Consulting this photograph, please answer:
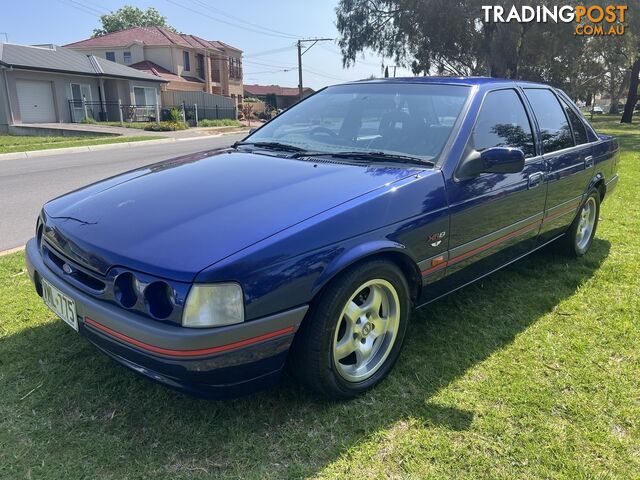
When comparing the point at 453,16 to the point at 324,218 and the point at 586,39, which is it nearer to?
the point at 586,39

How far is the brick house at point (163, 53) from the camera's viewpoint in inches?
1517

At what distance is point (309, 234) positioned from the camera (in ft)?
6.97

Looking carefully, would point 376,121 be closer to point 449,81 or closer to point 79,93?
point 449,81

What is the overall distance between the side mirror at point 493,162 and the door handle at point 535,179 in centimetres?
65

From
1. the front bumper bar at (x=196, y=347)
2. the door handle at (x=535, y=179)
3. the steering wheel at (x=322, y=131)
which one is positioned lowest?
the front bumper bar at (x=196, y=347)

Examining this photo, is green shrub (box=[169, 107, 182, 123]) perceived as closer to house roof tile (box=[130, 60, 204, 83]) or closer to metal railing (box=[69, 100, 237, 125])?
metal railing (box=[69, 100, 237, 125])

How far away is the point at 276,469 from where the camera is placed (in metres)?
2.08

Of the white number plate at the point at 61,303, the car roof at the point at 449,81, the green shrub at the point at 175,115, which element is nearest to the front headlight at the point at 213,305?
the white number plate at the point at 61,303

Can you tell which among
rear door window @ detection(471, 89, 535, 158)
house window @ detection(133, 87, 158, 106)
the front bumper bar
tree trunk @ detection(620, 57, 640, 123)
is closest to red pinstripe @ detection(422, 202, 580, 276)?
rear door window @ detection(471, 89, 535, 158)

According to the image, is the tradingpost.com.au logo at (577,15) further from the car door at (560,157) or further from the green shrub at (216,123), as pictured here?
the car door at (560,157)

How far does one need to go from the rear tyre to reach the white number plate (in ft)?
12.7

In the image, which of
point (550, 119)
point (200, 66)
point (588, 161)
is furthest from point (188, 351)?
point (200, 66)

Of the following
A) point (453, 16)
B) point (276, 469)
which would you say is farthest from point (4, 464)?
point (453, 16)

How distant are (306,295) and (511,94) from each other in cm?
239
